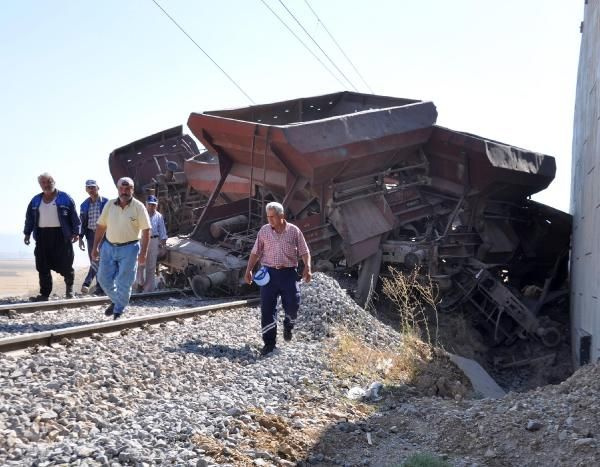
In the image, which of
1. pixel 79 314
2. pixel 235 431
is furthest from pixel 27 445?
pixel 79 314

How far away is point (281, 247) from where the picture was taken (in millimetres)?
6777

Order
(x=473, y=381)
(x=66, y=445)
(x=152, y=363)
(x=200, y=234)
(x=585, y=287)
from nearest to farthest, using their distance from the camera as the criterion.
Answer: (x=66, y=445)
(x=152, y=363)
(x=473, y=381)
(x=585, y=287)
(x=200, y=234)

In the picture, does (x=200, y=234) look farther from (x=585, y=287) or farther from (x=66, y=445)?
(x=66, y=445)

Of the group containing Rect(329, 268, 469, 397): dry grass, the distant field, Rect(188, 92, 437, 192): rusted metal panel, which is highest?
Rect(188, 92, 437, 192): rusted metal panel

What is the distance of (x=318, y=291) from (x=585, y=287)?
3390 mm

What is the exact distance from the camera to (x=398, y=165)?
1245cm

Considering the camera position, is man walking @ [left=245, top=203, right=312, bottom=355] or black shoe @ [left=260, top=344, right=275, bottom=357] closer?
black shoe @ [left=260, top=344, right=275, bottom=357]

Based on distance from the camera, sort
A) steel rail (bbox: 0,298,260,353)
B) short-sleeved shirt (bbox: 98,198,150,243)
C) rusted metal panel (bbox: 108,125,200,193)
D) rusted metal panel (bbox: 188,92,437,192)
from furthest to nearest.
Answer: rusted metal panel (bbox: 108,125,200,193) → rusted metal panel (bbox: 188,92,437,192) → short-sleeved shirt (bbox: 98,198,150,243) → steel rail (bbox: 0,298,260,353)

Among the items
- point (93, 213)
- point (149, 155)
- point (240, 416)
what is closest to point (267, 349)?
point (240, 416)

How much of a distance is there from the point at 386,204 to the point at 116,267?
5.70m

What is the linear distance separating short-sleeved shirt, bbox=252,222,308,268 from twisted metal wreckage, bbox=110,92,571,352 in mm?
3540

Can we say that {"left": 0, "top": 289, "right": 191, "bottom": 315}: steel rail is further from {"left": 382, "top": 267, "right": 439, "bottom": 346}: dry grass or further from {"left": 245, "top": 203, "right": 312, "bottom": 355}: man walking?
{"left": 382, "top": 267, "right": 439, "bottom": 346}: dry grass

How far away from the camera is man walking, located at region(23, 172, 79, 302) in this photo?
338 inches

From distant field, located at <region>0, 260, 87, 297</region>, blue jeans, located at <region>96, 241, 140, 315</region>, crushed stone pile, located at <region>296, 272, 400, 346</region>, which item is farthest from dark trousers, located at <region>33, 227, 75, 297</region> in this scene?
distant field, located at <region>0, 260, 87, 297</region>
